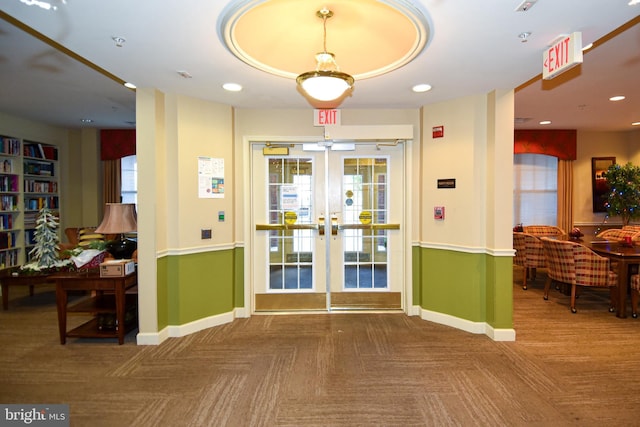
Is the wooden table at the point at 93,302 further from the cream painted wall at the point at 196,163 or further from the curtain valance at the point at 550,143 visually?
the curtain valance at the point at 550,143

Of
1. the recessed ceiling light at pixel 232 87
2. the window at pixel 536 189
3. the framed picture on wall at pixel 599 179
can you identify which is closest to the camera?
the recessed ceiling light at pixel 232 87

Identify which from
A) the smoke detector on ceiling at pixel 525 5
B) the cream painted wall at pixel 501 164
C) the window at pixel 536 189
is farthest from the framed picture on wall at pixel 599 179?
the smoke detector on ceiling at pixel 525 5

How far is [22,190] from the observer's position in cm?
586

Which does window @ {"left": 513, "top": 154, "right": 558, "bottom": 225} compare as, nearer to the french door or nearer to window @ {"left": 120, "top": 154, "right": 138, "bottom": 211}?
the french door

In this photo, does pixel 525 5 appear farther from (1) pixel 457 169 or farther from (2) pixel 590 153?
(2) pixel 590 153

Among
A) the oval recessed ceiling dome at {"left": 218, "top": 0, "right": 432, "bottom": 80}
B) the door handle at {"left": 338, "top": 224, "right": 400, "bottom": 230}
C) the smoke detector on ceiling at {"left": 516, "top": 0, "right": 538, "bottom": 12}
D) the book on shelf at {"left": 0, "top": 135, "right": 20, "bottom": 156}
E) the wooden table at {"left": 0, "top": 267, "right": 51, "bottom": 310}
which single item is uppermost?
the oval recessed ceiling dome at {"left": 218, "top": 0, "right": 432, "bottom": 80}

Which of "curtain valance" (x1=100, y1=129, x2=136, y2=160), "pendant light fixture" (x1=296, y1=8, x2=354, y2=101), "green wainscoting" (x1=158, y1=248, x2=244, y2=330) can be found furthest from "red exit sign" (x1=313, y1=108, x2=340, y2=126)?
"curtain valance" (x1=100, y1=129, x2=136, y2=160)

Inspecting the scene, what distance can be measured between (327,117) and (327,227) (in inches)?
56.0

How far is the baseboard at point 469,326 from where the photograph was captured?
11.9 feet

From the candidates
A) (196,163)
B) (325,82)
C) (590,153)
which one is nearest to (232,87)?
(196,163)

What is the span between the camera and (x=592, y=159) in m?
A: 7.37

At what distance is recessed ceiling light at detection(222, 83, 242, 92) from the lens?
3377 millimetres

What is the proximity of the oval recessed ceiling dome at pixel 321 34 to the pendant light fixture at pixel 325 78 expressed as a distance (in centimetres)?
15

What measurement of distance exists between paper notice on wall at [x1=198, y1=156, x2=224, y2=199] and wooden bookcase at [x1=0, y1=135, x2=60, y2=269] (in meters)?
4.06
